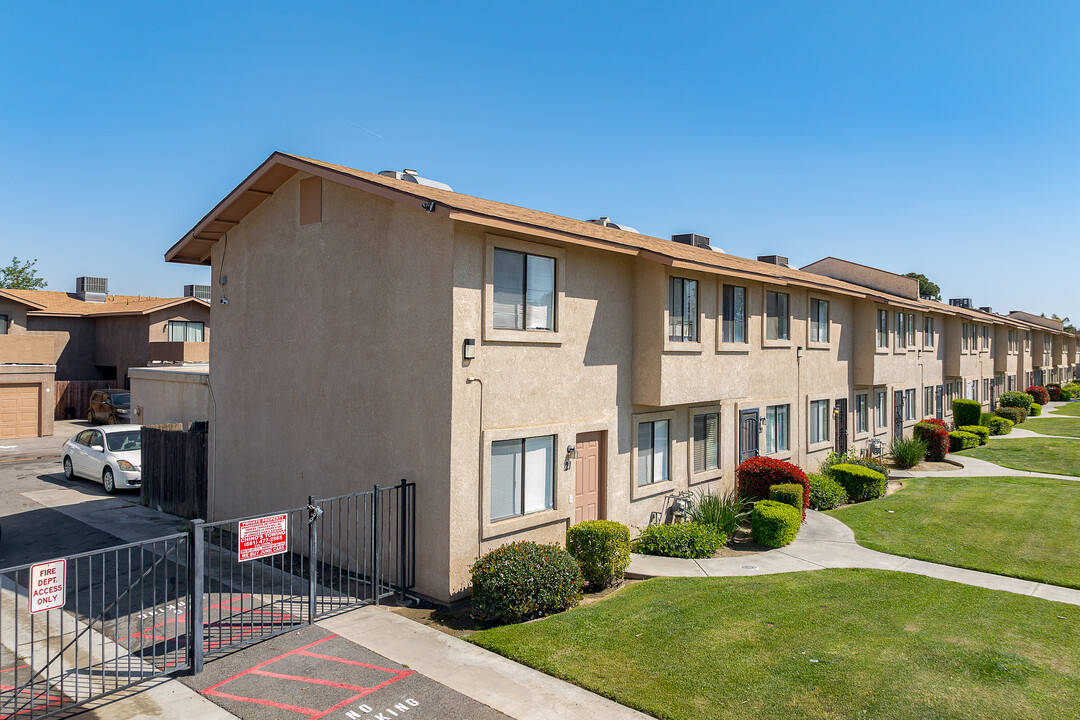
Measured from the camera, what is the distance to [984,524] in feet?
51.0

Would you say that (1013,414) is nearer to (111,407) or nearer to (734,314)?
(734,314)

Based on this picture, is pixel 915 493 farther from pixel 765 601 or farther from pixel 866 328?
pixel 765 601

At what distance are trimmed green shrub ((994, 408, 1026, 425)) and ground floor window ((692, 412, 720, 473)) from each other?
30799 millimetres

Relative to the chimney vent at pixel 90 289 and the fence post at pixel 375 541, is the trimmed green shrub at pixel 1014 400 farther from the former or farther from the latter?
the chimney vent at pixel 90 289

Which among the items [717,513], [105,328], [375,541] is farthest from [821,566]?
[105,328]

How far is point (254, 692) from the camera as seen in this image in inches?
285

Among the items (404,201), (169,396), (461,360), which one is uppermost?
(404,201)

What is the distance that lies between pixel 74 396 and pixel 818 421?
1460 inches

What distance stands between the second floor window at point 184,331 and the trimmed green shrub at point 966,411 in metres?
39.3

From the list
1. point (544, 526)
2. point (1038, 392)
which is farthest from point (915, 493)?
point (1038, 392)

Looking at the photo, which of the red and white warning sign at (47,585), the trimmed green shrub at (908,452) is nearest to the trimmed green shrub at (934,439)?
the trimmed green shrub at (908,452)

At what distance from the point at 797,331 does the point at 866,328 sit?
517cm

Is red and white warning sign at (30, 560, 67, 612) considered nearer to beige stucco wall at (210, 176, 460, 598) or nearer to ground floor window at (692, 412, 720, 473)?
beige stucco wall at (210, 176, 460, 598)

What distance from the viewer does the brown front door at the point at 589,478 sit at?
39.8 ft
